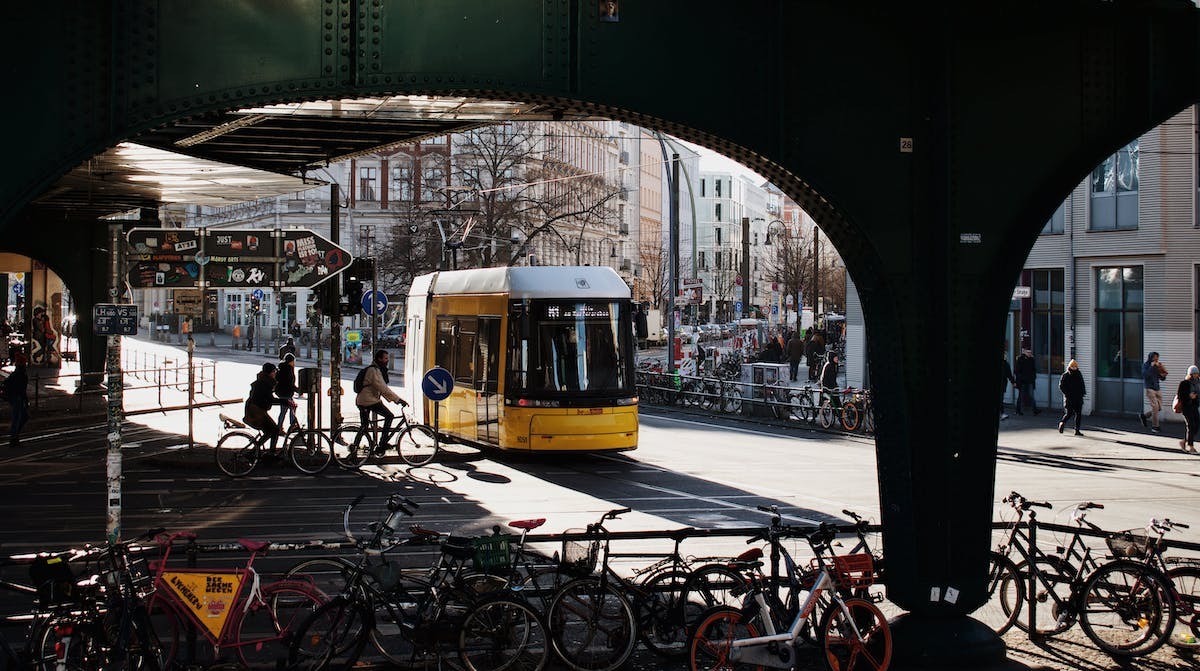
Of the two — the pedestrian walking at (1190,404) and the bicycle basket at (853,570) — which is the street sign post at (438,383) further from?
the pedestrian walking at (1190,404)

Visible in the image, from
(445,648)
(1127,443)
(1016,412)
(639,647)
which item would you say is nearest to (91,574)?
(445,648)

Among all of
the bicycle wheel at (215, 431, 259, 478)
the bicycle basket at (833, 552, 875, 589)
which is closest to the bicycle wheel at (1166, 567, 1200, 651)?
the bicycle basket at (833, 552, 875, 589)

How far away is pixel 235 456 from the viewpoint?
799 inches

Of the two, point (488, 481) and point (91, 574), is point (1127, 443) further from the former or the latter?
point (91, 574)

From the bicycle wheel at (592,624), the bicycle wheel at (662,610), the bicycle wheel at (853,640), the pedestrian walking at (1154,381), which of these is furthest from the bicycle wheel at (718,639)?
the pedestrian walking at (1154,381)

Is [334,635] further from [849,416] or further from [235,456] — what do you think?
[849,416]

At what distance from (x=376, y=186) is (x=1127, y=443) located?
206 ft

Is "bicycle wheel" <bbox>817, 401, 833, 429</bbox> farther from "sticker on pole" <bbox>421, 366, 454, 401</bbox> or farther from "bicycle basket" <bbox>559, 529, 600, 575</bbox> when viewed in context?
"bicycle basket" <bbox>559, 529, 600, 575</bbox>

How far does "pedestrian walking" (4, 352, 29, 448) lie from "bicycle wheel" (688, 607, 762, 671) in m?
19.4

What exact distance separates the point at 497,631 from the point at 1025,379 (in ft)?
86.1

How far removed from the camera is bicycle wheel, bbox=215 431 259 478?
20297 mm

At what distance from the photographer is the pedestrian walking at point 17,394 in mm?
23906

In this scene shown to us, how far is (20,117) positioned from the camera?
7043 millimetres

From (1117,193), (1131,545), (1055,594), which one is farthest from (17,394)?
(1117,193)
